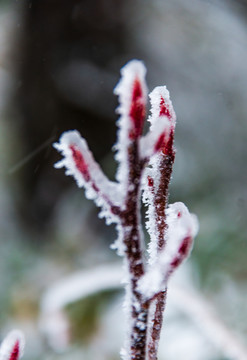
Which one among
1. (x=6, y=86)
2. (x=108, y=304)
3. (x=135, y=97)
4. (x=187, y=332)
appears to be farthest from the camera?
(x=6, y=86)

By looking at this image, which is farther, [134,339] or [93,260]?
[93,260]

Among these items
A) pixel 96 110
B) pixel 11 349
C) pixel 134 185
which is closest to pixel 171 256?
pixel 134 185

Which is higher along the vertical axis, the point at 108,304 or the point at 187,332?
the point at 108,304

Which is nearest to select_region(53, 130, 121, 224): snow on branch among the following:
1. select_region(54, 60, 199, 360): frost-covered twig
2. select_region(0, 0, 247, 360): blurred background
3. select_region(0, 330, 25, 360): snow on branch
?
select_region(54, 60, 199, 360): frost-covered twig

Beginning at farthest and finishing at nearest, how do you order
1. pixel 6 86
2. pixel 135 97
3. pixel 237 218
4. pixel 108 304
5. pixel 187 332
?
pixel 6 86 → pixel 237 218 → pixel 108 304 → pixel 187 332 → pixel 135 97

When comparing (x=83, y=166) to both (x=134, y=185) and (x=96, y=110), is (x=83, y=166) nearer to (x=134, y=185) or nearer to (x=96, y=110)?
(x=134, y=185)

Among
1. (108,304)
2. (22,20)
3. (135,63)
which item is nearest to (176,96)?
(22,20)

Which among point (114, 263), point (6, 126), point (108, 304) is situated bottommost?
point (108, 304)

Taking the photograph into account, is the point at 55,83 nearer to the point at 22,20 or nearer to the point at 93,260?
the point at 22,20
